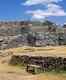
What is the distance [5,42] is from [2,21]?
235ft

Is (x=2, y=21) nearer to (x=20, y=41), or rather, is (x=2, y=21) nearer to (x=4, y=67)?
(x=20, y=41)

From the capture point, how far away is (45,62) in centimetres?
3244

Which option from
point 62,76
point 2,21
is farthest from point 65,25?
point 62,76

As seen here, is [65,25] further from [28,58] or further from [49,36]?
[28,58]

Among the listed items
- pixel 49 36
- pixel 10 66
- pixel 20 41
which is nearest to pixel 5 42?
pixel 20 41

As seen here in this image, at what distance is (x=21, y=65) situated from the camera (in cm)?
3503

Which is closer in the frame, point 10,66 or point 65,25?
point 10,66

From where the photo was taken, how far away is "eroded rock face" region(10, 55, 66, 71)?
1228 inches

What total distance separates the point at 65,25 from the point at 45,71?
84115 mm

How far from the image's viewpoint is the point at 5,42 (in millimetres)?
72875

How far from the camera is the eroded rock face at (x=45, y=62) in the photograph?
102ft

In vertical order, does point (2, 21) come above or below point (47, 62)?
above

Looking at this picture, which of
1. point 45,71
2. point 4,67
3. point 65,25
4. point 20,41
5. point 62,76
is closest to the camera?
point 62,76

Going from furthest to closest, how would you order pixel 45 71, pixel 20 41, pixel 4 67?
1. pixel 20 41
2. pixel 4 67
3. pixel 45 71
